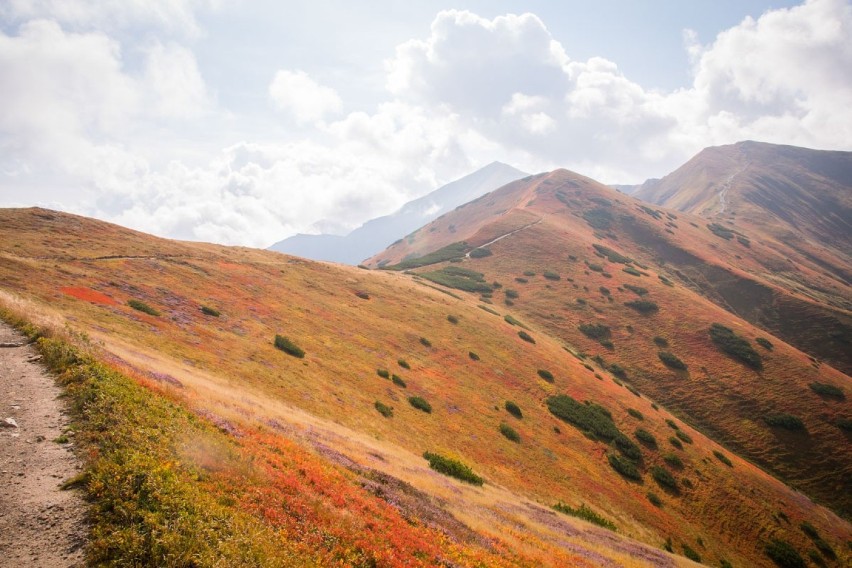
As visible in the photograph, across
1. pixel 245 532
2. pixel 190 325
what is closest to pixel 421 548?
pixel 245 532

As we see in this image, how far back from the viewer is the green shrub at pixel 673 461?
117 feet

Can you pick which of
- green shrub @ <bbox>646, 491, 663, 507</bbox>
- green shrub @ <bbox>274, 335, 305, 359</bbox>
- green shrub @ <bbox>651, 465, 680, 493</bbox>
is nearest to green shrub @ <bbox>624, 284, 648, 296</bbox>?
green shrub @ <bbox>651, 465, 680, 493</bbox>

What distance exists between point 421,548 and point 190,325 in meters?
25.4

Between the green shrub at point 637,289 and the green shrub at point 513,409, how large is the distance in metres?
51.1

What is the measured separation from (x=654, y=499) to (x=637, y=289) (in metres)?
53.1

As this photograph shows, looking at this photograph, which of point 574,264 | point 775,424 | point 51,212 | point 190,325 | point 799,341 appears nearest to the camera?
point 190,325

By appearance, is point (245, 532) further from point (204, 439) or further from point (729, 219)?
point (729, 219)

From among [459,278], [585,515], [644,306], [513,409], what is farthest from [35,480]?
[644,306]

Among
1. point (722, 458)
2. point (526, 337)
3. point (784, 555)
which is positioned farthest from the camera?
point (526, 337)

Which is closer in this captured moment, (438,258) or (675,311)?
(675,311)

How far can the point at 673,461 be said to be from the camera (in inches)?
1412

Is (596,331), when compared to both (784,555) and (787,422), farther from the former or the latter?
(784,555)

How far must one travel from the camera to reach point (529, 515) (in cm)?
1866

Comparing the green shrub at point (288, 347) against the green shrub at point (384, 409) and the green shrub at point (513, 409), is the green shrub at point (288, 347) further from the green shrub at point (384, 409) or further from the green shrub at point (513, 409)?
the green shrub at point (513, 409)
